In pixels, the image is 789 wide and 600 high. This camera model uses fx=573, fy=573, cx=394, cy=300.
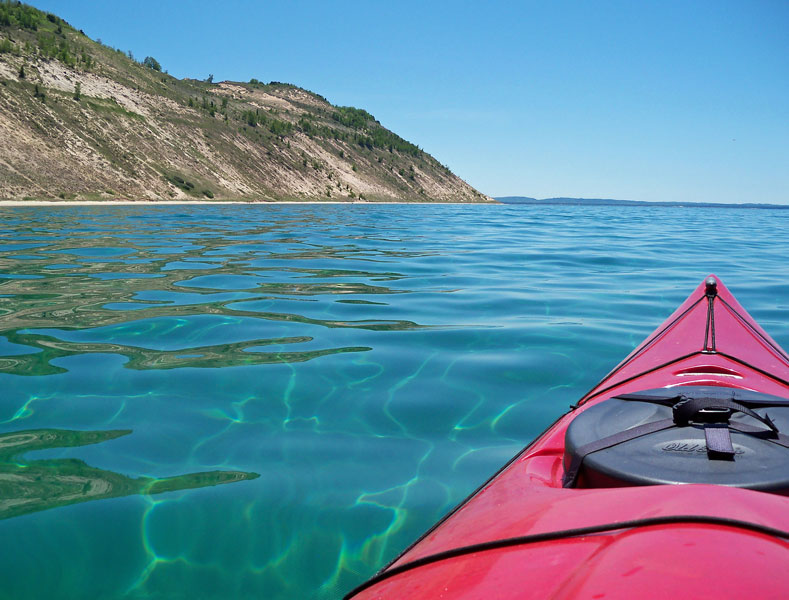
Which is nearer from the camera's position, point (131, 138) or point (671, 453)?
point (671, 453)

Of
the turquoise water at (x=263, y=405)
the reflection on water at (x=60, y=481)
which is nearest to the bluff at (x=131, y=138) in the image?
the turquoise water at (x=263, y=405)

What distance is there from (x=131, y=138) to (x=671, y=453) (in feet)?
144

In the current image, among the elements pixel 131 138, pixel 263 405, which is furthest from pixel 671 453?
pixel 131 138

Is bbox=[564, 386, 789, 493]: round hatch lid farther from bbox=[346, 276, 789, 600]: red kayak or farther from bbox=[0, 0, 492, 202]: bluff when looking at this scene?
bbox=[0, 0, 492, 202]: bluff

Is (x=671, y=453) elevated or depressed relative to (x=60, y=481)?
elevated

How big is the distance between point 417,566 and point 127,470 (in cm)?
215

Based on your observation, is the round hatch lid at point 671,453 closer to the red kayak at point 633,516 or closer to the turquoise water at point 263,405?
the red kayak at point 633,516

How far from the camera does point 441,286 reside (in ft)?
26.4

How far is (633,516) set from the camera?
112cm

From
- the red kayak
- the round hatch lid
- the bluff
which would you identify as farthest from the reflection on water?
the bluff

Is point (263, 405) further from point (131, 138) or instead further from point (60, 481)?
point (131, 138)

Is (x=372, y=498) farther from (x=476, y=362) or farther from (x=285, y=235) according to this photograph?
(x=285, y=235)

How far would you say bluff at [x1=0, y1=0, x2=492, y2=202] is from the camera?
31609mm

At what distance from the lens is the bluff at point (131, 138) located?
31609mm
